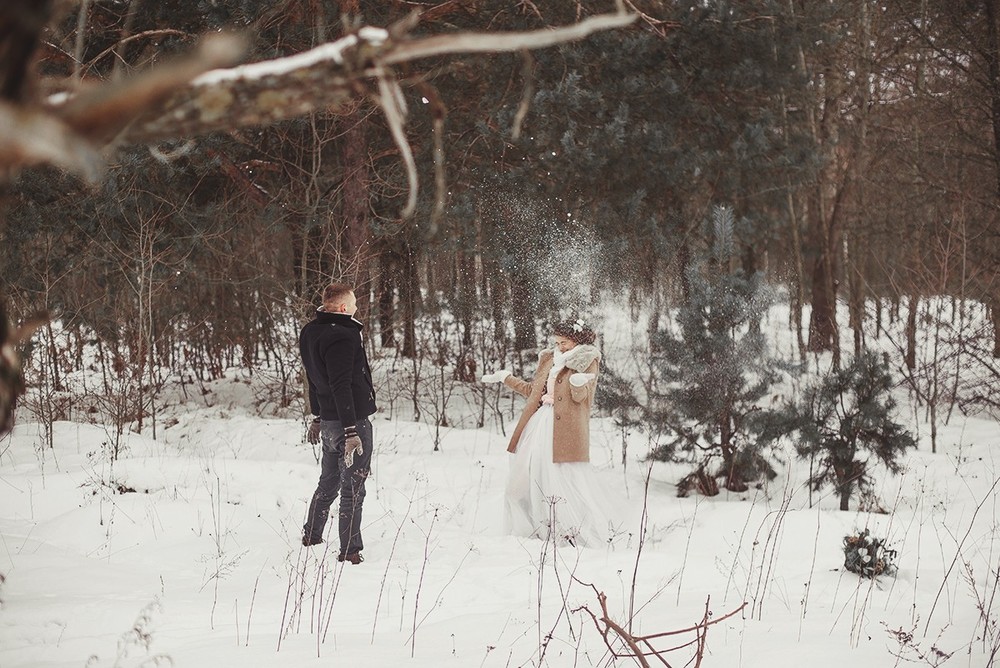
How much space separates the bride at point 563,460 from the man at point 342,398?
157cm

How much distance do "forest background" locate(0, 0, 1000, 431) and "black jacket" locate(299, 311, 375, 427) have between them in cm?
395

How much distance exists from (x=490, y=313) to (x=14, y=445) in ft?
22.9

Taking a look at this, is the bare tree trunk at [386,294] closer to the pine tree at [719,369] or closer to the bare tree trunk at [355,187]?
the bare tree trunk at [355,187]

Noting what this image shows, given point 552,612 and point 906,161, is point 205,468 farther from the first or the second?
point 906,161

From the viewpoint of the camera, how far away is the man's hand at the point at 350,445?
15.8 ft

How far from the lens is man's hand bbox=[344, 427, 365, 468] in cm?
483

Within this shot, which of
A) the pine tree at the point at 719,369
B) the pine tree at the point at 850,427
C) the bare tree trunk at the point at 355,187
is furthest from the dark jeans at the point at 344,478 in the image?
the bare tree trunk at the point at 355,187

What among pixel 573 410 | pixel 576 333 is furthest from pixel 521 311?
pixel 573 410

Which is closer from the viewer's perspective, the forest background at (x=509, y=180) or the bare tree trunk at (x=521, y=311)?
the forest background at (x=509, y=180)

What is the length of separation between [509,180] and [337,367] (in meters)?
7.25

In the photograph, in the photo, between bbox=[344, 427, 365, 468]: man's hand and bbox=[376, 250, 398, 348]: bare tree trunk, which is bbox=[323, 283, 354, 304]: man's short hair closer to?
bbox=[344, 427, 365, 468]: man's hand

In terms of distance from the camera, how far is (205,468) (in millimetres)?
6973

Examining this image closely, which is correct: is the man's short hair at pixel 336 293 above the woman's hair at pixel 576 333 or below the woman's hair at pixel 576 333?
above

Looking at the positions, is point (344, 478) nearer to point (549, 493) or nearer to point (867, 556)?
point (549, 493)
